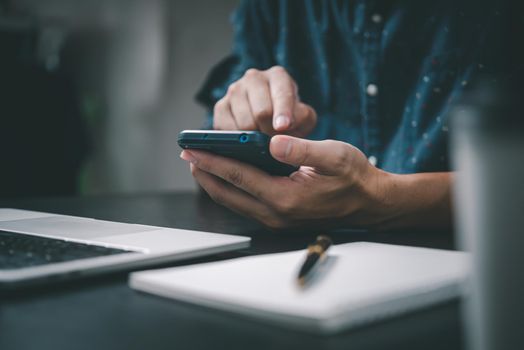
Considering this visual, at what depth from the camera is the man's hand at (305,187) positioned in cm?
69

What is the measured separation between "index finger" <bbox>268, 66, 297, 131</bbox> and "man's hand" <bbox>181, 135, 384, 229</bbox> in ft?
0.25

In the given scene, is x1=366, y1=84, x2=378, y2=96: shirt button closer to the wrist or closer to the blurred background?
the wrist

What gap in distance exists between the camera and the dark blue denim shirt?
1094mm

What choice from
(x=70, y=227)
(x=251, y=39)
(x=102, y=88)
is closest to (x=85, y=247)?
(x=70, y=227)

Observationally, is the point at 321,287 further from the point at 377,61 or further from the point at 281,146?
the point at 377,61

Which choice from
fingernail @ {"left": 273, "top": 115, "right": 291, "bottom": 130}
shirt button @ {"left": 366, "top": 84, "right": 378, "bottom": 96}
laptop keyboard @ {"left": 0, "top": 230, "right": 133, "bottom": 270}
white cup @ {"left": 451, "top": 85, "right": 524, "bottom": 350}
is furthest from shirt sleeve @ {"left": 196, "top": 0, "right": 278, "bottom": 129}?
white cup @ {"left": 451, "top": 85, "right": 524, "bottom": 350}

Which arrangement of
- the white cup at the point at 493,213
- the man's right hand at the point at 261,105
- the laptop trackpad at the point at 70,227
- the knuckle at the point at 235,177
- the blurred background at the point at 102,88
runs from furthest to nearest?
the blurred background at the point at 102,88 < the man's right hand at the point at 261,105 < the knuckle at the point at 235,177 < the laptop trackpad at the point at 70,227 < the white cup at the point at 493,213

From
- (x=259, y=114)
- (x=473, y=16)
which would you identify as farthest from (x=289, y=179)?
(x=473, y=16)

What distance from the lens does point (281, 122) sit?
794mm

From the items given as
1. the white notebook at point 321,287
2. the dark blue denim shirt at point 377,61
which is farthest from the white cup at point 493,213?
the dark blue denim shirt at point 377,61

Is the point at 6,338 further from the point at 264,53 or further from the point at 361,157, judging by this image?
the point at 264,53

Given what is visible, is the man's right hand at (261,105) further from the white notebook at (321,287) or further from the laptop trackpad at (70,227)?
the white notebook at (321,287)

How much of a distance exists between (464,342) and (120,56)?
3.13m

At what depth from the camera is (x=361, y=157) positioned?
717 mm
